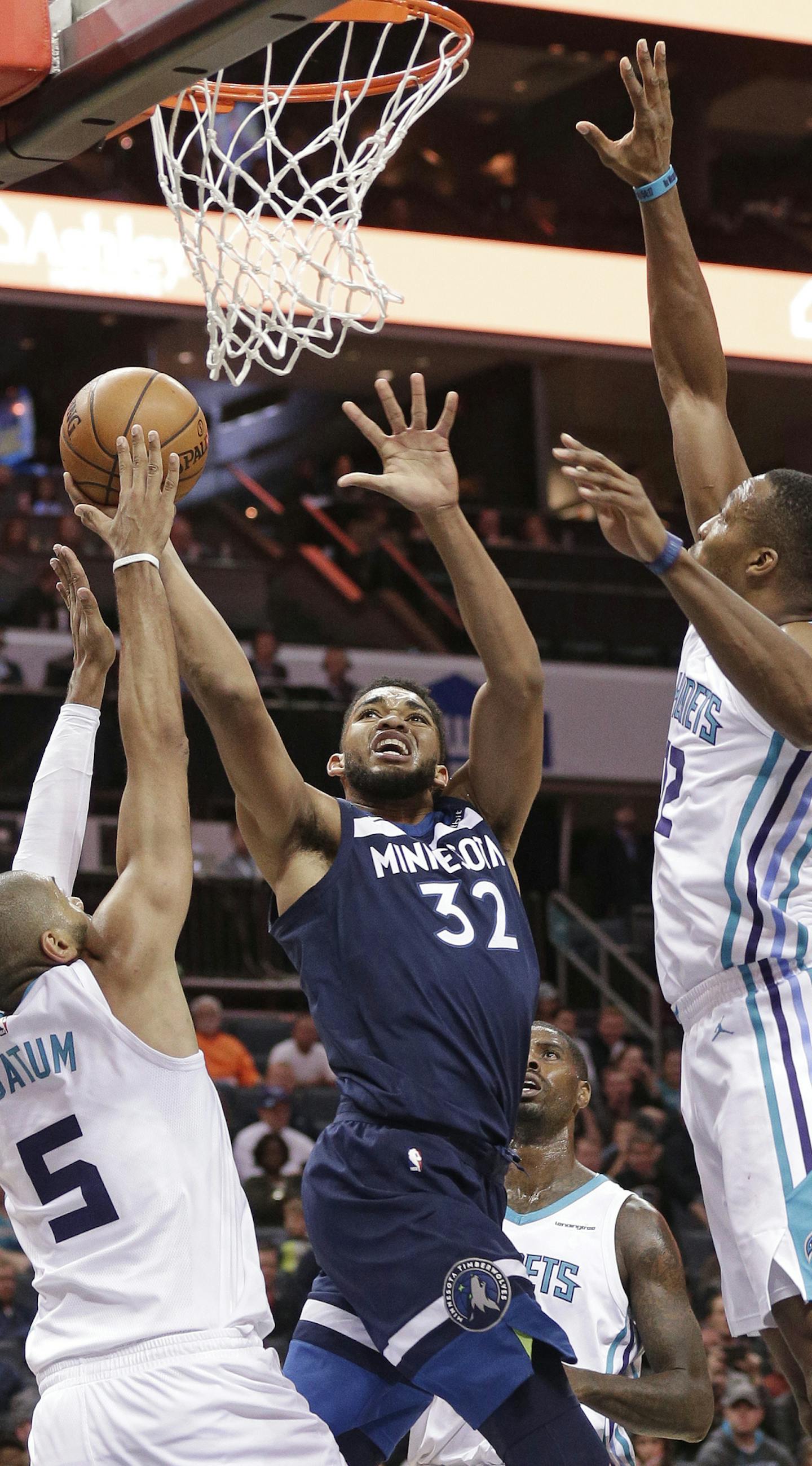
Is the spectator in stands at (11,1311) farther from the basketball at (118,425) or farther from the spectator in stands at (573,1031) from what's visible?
the basketball at (118,425)

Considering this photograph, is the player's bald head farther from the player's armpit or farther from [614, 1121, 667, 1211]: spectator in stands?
[614, 1121, 667, 1211]: spectator in stands

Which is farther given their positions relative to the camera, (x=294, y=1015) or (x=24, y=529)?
(x=24, y=529)

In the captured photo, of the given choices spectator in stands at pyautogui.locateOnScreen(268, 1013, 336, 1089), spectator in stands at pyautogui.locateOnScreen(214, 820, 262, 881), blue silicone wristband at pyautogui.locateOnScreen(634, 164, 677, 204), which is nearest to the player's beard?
blue silicone wristband at pyautogui.locateOnScreen(634, 164, 677, 204)

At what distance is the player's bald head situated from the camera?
348 cm

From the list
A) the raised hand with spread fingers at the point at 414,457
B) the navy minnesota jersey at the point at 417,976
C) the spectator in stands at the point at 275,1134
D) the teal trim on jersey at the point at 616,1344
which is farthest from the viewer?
the spectator in stands at the point at 275,1134

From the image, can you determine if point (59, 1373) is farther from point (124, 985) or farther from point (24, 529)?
point (24, 529)

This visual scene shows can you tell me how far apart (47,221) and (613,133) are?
926 centimetres

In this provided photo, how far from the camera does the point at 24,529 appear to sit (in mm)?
17297

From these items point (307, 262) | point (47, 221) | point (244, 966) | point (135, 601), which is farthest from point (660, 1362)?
point (244, 966)

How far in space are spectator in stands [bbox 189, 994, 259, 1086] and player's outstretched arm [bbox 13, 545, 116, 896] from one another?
7341 mm

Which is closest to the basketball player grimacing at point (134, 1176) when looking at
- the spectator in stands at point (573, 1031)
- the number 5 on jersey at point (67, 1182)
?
the number 5 on jersey at point (67, 1182)

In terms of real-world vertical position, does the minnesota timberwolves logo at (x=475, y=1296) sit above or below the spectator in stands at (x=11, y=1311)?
above

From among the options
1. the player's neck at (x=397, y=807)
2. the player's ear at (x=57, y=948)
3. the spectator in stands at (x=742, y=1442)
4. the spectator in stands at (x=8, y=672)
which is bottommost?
the spectator in stands at (x=742, y=1442)

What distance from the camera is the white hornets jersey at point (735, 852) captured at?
3975 millimetres
